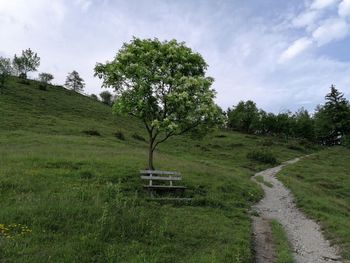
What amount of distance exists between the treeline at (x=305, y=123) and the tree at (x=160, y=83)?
85.3 meters

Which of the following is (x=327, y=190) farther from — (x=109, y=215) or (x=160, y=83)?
(x=109, y=215)

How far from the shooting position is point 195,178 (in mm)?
28984

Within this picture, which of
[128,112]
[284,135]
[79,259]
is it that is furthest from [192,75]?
[284,135]

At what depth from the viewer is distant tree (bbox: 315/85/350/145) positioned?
107625 mm

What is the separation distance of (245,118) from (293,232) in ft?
330

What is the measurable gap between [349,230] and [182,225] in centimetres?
945

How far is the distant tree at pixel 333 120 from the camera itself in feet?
353

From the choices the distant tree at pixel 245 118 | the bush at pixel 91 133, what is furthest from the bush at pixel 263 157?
the distant tree at pixel 245 118

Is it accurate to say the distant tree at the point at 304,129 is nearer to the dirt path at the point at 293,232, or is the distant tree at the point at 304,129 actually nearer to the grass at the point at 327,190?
the grass at the point at 327,190

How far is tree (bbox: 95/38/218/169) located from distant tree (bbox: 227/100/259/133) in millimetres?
92079

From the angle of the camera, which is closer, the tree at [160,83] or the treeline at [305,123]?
the tree at [160,83]

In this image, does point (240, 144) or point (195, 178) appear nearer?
point (195, 178)

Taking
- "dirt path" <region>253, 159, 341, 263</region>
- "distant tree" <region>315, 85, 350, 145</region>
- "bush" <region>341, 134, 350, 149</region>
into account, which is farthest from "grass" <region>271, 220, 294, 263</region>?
"distant tree" <region>315, 85, 350, 145</region>

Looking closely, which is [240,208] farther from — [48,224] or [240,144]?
[240,144]
